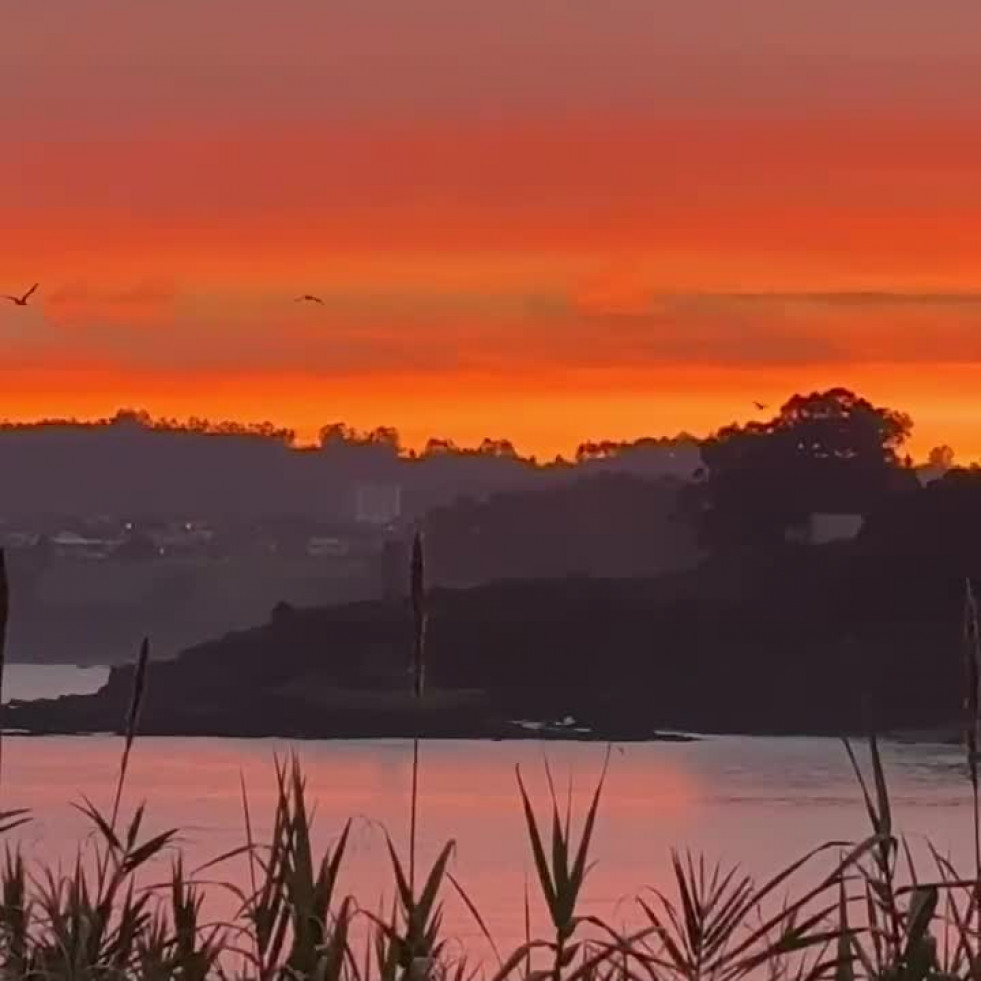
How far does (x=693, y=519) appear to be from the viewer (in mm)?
77500

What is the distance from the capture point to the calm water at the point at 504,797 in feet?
80.3

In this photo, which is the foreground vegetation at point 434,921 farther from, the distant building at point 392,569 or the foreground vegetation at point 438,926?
the distant building at point 392,569

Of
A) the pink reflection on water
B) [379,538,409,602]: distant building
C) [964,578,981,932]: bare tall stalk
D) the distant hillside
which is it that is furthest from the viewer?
[379,538,409,602]: distant building

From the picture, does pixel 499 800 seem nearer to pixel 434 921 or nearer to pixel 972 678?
pixel 434 921

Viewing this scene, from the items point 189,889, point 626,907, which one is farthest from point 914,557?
point 189,889

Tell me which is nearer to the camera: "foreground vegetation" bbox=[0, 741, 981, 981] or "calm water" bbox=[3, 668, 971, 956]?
"foreground vegetation" bbox=[0, 741, 981, 981]

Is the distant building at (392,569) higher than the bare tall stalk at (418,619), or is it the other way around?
the distant building at (392,569)

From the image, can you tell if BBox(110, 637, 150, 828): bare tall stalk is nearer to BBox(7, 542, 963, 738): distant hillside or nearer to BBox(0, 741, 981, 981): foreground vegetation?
BBox(0, 741, 981, 981): foreground vegetation

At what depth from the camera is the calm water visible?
24469 millimetres

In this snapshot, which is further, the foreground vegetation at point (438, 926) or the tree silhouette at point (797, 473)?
the tree silhouette at point (797, 473)

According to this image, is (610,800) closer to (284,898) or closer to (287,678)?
(287,678)

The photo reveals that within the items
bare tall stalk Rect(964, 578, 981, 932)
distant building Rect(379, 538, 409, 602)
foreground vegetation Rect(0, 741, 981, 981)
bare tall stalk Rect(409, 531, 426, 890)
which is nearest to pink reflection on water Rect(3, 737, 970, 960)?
distant building Rect(379, 538, 409, 602)

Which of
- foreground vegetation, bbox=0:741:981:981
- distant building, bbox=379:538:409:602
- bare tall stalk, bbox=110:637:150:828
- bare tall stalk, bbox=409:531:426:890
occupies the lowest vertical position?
foreground vegetation, bbox=0:741:981:981

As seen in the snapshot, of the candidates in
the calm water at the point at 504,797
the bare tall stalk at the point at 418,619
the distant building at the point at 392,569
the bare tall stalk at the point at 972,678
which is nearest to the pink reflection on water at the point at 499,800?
the calm water at the point at 504,797
